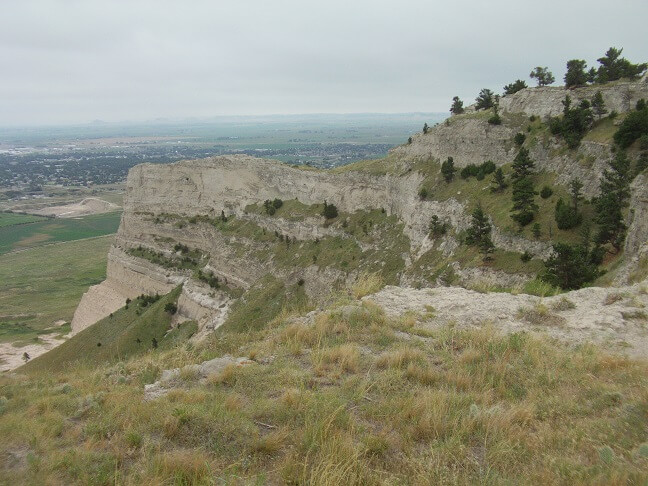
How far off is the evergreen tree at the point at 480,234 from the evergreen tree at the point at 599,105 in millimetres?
10128

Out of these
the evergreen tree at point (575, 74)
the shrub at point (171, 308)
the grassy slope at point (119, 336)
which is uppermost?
the evergreen tree at point (575, 74)

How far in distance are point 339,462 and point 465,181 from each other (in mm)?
30578

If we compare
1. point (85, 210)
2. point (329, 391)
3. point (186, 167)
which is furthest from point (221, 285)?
point (85, 210)

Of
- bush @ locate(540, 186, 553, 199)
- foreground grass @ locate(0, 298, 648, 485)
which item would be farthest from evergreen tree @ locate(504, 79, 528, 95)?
foreground grass @ locate(0, 298, 648, 485)

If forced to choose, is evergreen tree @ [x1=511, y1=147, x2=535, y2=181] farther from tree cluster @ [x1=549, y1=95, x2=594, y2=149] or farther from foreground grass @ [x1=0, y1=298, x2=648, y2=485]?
foreground grass @ [x1=0, y1=298, x2=648, y2=485]

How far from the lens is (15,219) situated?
5177 inches

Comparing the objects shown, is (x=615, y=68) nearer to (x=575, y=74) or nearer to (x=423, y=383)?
(x=575, y=74)

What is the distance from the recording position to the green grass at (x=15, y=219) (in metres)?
127

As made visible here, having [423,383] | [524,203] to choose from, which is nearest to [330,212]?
[524,203]

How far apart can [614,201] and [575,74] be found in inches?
725

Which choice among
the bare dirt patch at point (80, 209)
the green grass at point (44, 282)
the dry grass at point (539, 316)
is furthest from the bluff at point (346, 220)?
the bare dirt patch at point (80, 209)

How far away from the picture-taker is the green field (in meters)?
110

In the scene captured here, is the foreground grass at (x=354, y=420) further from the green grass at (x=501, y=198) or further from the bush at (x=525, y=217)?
the bush at (x=525, y=217)

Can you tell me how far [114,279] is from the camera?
59812 millimetres
